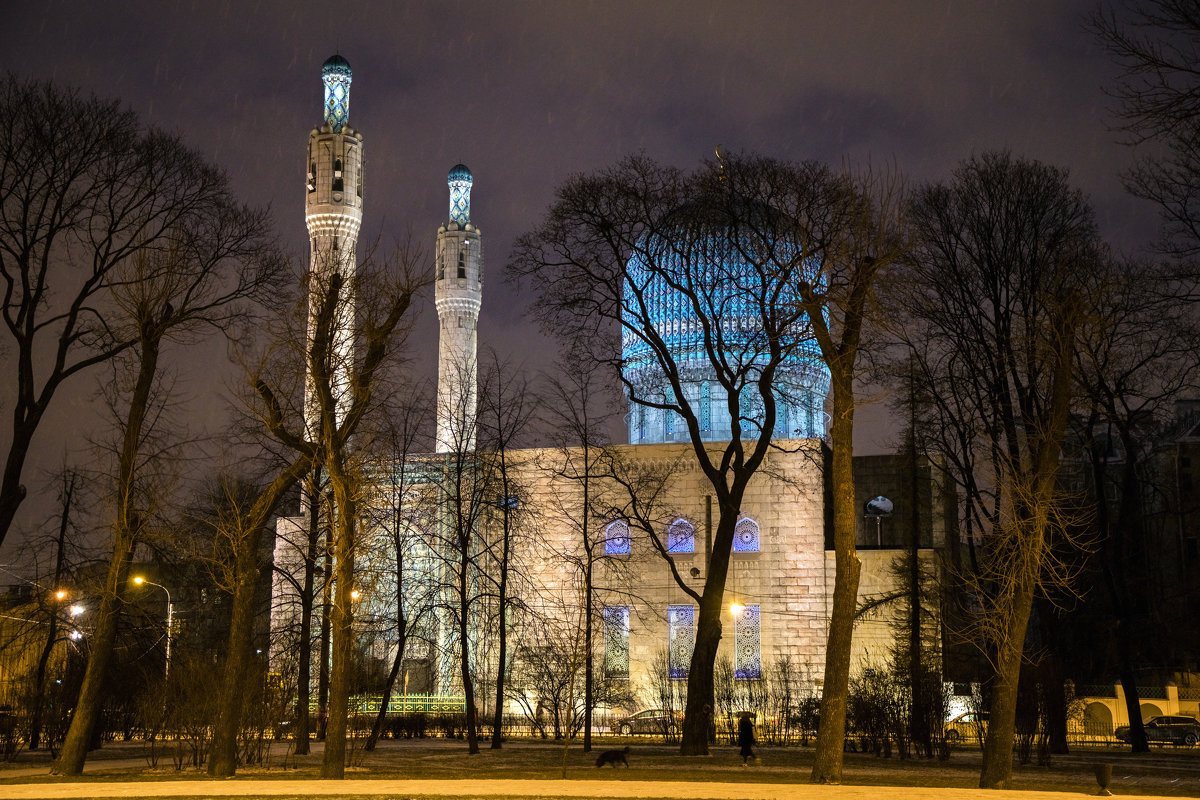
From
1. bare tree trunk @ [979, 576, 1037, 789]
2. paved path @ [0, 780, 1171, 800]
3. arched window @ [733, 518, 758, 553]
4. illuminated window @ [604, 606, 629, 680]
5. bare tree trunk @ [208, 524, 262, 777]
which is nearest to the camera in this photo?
paved path @ [0, 780, 1171, 800]

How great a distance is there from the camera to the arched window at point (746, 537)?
4472cm

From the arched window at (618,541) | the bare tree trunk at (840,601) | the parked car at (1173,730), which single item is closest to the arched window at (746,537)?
the arched window at (618,541)

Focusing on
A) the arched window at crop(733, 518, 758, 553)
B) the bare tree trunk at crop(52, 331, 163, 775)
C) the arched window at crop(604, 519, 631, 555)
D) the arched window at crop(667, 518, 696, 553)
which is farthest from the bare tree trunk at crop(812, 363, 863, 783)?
the arched window at crop(604, 519, 631, 555)

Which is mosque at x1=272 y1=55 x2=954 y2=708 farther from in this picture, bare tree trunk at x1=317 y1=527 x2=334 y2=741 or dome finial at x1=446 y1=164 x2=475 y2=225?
dome finial at x1=446 y1=164 x2=475 y2=225

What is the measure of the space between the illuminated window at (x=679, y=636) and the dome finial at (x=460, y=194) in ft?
109

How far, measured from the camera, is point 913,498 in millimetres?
28719

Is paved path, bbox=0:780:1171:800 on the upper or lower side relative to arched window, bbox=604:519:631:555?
lower

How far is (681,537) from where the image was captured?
148 feet

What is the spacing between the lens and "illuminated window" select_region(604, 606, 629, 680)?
43.0 metres

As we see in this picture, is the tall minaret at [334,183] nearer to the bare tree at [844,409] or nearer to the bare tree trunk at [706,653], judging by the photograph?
the bare tree trunk at [706,653]

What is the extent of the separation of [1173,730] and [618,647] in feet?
60.6

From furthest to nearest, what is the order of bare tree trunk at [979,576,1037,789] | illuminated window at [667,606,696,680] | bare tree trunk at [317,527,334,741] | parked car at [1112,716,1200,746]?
illuminated window at [667,606,696,680]
parked car at [1112,716,1200,746]
bare tree trunk at [317,527,334,741]
bare tree trunk at [979,576,1037,789]

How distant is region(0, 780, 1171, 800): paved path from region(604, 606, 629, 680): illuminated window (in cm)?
2702

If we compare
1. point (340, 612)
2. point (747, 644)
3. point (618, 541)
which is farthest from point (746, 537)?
point (340, 612)
